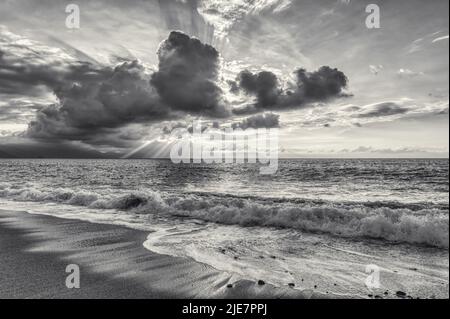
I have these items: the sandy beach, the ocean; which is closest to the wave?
the ocean

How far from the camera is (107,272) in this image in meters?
7.53

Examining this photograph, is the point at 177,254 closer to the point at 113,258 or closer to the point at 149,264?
the point at 149,264

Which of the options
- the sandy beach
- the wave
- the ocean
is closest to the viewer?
the sandy beach

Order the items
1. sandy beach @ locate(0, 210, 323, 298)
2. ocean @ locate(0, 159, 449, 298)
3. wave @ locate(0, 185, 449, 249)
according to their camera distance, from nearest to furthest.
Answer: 1. sandy beach @ locate(0, 210, 323, 298)
2. ocean @ locate(0, 159, 449, 298)
3. wave @ locate(0, 185, 449, 249)

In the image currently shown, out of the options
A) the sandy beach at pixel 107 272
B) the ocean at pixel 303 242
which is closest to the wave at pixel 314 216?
the ocean at pixel 303 242

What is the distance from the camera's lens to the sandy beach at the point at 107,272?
249 inches

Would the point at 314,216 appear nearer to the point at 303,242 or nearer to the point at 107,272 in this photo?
the point at 303,242

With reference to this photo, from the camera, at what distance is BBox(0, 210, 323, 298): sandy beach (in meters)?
6.32

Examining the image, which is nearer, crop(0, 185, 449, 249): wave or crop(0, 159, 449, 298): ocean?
crop(0, 159, 449, 298): ocean

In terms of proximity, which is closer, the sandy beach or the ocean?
the sandy beach

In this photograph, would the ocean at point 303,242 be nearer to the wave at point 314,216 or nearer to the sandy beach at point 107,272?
the wave at point 314,216

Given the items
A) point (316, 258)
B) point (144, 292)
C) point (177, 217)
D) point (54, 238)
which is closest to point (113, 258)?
point (144, 292)

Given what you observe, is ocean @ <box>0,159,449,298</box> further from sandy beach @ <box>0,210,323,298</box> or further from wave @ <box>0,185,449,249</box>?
sandy beach @ <box>0,210,323,298</box>

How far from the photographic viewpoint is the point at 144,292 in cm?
637
